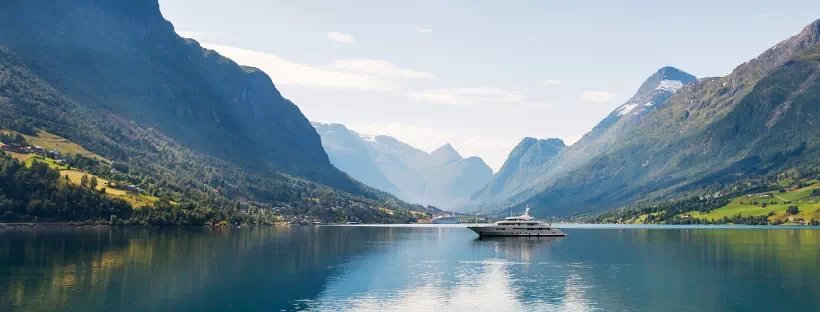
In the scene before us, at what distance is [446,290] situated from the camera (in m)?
109

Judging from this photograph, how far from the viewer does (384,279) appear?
122188 mm

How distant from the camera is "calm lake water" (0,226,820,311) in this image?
3625 inches

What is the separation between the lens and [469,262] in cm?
16038

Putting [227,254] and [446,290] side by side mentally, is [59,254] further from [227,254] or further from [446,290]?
[446,290]

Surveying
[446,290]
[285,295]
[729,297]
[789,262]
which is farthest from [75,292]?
[789,262]

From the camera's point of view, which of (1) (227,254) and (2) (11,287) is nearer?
(2) (11,287)

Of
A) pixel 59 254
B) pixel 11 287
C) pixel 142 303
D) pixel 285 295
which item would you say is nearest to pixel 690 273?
pixel 285 295

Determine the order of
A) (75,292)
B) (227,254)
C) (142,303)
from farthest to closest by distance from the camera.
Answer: (227,254) → (75,292) → (142,303)

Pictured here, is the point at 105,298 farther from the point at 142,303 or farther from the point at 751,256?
the point at 751,256

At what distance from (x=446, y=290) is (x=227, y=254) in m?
67.9

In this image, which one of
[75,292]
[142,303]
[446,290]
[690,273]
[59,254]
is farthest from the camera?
[59,254]

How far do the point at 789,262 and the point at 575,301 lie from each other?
7098cm

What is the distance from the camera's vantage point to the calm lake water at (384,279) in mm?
92062

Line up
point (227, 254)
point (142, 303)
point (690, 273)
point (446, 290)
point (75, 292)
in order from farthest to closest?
1. point (227, 254)
2. point (690, 273)
3. point (446, 290)
4. point (75, 292)
5. point (142, 303)
